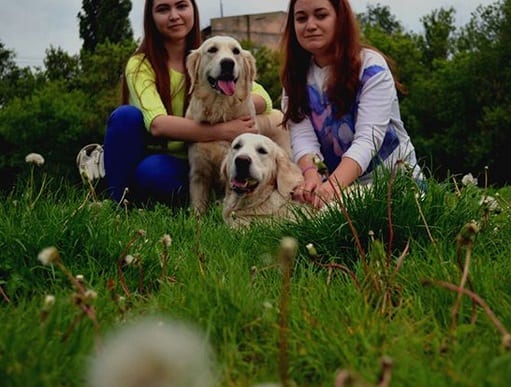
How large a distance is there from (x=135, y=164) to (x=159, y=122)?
0.59 m

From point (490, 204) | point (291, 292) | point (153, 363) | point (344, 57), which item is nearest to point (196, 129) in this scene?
point (344, 57)

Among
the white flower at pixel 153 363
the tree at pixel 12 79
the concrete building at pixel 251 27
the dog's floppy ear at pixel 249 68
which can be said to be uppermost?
the concrete building at pixel 251 27

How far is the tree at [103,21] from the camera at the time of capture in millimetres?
37625

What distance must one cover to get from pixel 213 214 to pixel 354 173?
1.26 metres

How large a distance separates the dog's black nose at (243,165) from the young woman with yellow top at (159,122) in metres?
0.94

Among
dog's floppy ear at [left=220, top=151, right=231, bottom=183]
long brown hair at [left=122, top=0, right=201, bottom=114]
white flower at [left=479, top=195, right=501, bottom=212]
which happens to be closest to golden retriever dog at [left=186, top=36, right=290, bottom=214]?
long brown hair at [left=122, top=0, right=201, bottom=114]

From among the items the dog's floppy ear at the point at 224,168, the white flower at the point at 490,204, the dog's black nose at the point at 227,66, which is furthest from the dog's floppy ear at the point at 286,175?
the white flower at the point at 490,204

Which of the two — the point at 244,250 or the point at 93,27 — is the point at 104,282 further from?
the point at 93,27

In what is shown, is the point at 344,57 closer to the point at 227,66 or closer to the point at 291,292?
the point at 227,66

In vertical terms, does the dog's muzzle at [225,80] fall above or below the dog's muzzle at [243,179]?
above

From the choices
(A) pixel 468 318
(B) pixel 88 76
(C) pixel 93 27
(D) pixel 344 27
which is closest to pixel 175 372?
(A) pixel 468 318

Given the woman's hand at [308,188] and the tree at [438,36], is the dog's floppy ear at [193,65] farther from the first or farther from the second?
the tree at [438,36]

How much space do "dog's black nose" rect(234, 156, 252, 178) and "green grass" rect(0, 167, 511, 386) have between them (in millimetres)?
1179

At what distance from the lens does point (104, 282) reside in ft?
8.12
